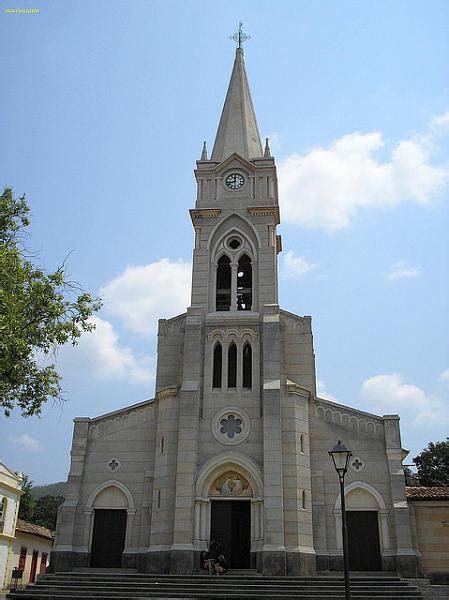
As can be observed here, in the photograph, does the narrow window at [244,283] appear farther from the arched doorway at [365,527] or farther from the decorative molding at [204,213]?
the arched doorway at [365,527]

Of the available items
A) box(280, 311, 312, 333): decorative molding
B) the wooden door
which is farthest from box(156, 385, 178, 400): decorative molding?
the wooden door

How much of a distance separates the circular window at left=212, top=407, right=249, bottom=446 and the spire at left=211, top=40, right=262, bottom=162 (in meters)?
14.7

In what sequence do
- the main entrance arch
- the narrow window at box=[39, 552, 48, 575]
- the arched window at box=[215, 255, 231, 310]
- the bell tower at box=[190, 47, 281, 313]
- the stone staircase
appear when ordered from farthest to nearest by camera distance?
the narrow window at box=[39, 552, 48, 575]
the arched window at box=[215, 255, 231, 310]
the bell tower at box=[190, 47, 281, 313]
the main entrance arch
the stone staircase

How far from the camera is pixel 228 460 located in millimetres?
27375

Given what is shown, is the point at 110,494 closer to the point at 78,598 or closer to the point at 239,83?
the point at 78,598

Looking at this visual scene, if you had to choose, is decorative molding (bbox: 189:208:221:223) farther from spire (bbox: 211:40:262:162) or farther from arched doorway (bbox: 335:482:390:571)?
arched doorway (bbox: 335:482:390:571)

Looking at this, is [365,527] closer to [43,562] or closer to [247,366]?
[247,366]

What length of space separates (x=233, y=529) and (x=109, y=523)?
578cm

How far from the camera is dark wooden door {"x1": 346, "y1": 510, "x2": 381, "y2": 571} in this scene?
87.0ft

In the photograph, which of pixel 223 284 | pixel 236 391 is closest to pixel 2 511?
pixel 236 391

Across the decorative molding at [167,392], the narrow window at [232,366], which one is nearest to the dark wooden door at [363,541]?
the narrow window at [232,366]

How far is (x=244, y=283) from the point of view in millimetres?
33031

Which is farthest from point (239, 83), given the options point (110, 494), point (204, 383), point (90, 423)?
point (110, 494)

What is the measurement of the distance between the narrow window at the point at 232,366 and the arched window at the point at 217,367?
45cm
